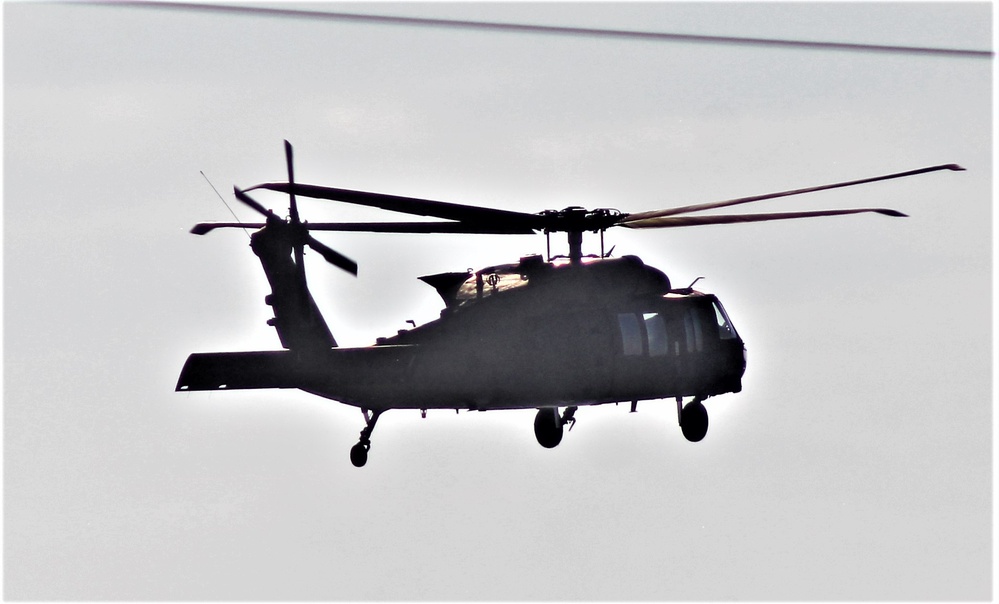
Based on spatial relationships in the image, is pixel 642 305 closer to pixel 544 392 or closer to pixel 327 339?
pixel 544 392

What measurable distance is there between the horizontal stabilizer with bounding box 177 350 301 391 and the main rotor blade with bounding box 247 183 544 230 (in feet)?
11.0

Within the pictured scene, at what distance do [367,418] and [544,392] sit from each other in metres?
3.92

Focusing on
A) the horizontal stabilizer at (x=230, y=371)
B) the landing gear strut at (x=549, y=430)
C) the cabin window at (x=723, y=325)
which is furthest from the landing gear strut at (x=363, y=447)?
the cabin window at (x=723, y=325)

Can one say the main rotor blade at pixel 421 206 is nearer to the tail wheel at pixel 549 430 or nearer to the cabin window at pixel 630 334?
the cabin window at pixel 630 334

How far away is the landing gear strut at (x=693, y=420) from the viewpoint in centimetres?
2950

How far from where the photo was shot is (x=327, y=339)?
27141mm

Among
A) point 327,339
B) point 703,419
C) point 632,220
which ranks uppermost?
point 632,220

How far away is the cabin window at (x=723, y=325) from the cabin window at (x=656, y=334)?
69.8 inches

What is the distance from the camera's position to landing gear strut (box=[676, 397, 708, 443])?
2950cm

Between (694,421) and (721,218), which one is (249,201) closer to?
(721,218)

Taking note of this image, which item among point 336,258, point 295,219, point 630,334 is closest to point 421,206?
point 336,258

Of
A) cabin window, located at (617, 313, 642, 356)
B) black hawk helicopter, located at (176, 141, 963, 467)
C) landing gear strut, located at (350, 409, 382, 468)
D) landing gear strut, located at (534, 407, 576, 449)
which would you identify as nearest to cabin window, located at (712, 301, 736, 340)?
black hawk helicopter, located at (176, 141, 963, 467)

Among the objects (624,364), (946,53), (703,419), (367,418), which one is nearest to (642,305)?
(624,364)

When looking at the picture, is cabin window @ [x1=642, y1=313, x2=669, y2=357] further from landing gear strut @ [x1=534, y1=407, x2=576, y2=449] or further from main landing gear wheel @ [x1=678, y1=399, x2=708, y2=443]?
landing gear strut @ [x1=534, y1=407, x2=576, y2=449]
